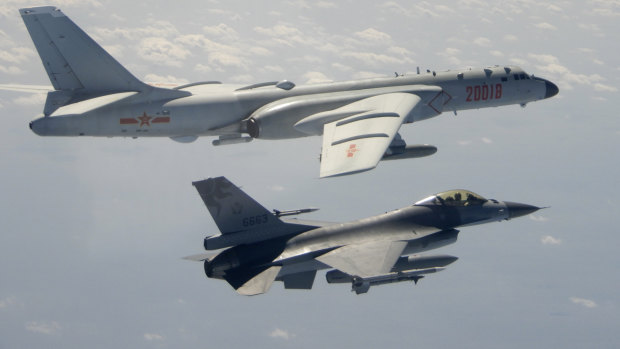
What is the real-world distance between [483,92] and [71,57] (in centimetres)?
2364

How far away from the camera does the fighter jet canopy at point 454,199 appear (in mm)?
39281

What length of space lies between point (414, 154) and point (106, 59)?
54.8ft

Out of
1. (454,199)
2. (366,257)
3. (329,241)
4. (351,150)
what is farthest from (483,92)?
(366,257)

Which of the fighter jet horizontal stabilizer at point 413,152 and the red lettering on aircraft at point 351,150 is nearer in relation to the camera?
the red lettering on aircraft at point 351,150

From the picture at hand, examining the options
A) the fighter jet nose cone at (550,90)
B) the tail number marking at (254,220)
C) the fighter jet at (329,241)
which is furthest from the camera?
the fighter jet nose cone at (550,90)

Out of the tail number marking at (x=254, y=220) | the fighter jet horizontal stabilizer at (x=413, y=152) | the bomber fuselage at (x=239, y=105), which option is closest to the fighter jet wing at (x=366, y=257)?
the tail number marking at (x=254, y=220)

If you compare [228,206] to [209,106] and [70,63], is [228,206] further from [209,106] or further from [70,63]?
[70,63]

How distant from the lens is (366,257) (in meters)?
35.4

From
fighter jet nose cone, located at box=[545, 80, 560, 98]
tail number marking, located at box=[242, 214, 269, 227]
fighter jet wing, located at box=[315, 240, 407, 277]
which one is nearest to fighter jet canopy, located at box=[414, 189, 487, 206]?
fighter jet wing, located at box=[315, 240, 407, 277]

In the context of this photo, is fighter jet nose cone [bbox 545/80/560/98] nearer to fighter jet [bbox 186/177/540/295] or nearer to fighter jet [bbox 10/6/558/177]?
fighter jet [bbox 10/6/558/177]

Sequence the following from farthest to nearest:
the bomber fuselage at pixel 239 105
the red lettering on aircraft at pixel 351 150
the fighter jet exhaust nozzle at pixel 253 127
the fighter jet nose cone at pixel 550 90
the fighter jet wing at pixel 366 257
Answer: the fighter jet nose cone at pixel 550 90
the fighter jet exhaust nozzle at pixel 253 127
the bomber fuselage at pixel 239 105
the red lettering on aircraft at pixel 351 150
the fighter jet wing at pixel 366 257

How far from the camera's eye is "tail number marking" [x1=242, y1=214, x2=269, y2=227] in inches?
1485

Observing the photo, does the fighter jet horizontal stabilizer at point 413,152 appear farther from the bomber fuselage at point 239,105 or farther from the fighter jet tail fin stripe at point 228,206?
the fighter jet tail fin stripe at point 228,206

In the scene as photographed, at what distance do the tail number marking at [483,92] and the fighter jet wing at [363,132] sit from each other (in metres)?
4.56
